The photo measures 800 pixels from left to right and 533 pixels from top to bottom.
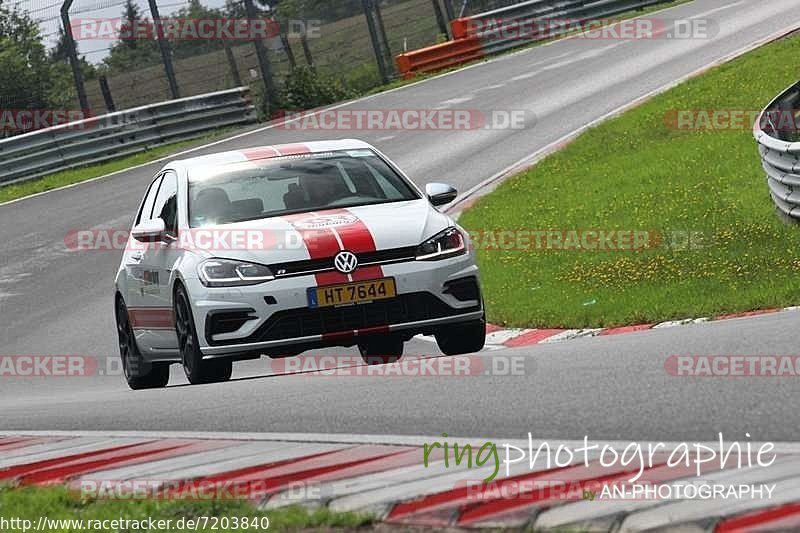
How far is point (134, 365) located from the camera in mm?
11727

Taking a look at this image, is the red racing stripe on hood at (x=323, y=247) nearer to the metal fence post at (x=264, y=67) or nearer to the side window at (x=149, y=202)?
the side window at (x=149, y=202)

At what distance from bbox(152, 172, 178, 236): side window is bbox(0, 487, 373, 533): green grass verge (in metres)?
4.82

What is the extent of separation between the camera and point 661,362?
26.3ft

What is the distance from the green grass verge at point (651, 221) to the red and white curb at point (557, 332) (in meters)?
0.14

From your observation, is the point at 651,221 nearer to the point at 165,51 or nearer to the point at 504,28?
the point at 165,51

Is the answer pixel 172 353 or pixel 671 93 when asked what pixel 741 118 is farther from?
pixel 172 353

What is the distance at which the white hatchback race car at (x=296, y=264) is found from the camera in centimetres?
950

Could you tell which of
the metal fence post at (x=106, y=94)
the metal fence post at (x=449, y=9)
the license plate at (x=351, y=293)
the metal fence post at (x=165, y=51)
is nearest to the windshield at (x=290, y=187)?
the license plate at (x=351, y=293)

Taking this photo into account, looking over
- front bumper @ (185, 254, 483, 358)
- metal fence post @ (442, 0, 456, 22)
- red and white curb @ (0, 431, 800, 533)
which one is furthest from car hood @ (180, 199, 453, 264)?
metal fence post @ (442, 0, 456, 22)

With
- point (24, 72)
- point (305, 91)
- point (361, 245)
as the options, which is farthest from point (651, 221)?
point (24, 72)

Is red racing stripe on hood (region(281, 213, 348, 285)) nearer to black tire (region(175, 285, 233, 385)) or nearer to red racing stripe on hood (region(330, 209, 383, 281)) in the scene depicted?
red racing stripe on hood (region(330, 209, 383, 281))

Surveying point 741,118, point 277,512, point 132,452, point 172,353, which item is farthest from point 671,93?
point 277,512

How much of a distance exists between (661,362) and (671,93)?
1640cm

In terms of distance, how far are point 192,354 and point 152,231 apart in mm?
995
